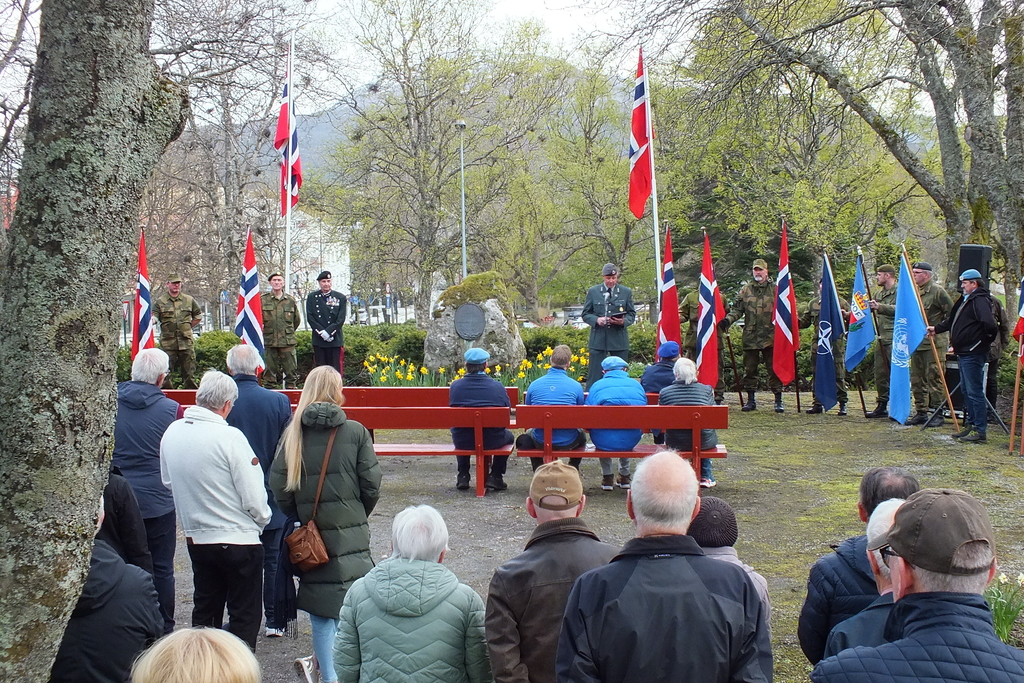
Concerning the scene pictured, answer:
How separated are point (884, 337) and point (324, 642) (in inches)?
386

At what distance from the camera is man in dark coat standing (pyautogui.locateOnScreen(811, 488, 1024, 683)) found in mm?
2064

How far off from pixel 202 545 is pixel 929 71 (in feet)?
39.8

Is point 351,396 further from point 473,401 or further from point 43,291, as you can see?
point 43,291

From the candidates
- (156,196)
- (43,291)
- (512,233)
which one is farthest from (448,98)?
(43,291)

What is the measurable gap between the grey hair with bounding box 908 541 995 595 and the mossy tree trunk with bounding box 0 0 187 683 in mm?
2069

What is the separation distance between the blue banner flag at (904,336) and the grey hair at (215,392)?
807 cm

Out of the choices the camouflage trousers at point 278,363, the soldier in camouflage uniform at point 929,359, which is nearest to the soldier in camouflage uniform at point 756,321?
the soldier in camouflage uniform at point 929,359

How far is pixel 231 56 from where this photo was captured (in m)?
12.1

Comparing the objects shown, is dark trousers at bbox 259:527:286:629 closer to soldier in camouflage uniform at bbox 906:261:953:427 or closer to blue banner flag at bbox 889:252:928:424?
blue banner flag at bbox 889:252:928:424

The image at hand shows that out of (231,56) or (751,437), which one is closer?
(751,437)

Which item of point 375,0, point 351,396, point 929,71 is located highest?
point 375,0

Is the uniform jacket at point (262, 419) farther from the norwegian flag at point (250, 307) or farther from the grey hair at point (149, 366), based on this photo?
the norwegian flag at point (250, 307)

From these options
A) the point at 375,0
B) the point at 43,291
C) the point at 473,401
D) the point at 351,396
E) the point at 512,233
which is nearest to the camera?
the point at 43,291

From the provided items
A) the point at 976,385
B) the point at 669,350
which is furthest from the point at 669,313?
the point at 976,385
